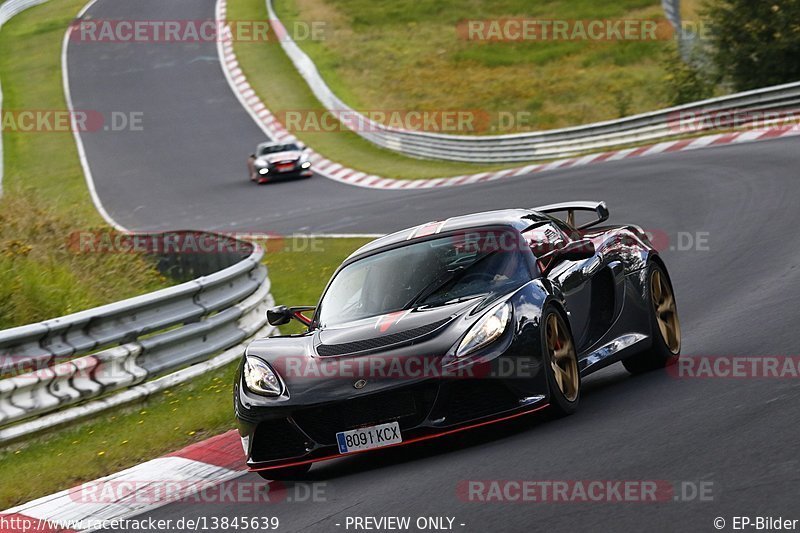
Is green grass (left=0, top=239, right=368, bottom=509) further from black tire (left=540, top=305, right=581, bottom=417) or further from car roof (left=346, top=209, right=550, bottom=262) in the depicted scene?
black tire (left=540, top=305, right=581, bottom=417)

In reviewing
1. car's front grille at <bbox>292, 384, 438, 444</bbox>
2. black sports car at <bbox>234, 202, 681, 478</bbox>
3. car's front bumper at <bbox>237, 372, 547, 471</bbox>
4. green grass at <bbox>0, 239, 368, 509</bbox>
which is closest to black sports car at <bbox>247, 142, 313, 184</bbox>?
green grass at <bbox>0, 239, 368, 509</bbox>

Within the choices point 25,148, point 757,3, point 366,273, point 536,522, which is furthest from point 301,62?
point 536,522

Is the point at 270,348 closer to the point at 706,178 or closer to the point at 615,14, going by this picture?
the point at 706,178

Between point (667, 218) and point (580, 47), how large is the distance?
109ft

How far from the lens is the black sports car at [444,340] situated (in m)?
6.87

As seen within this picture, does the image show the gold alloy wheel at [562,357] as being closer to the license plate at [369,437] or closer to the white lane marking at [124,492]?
the license plate at [369,437]

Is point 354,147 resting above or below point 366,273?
below

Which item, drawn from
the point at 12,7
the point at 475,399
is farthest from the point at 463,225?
the point at 12,7

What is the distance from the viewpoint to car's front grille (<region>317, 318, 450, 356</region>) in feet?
23.2

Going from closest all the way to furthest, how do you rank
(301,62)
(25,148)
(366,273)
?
(366,273), (25,148), (301,62)

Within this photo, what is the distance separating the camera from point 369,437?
6887mm

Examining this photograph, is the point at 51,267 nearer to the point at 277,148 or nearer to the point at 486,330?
the point at 486,330

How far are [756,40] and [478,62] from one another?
20.5m

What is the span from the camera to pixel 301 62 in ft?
150
